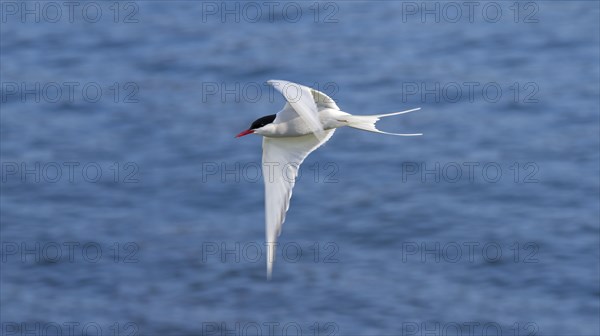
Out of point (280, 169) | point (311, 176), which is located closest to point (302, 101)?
point (280, 169)

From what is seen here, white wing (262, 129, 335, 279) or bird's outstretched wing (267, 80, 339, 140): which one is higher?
bird's outstretched wing (267, 80, 339, 140)

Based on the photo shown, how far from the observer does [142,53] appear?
19047 mm

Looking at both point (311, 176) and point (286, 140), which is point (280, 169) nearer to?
point (286, 140)

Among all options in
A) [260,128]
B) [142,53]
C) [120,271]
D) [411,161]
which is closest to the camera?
[260,128]

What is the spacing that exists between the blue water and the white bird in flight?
450 centimetres

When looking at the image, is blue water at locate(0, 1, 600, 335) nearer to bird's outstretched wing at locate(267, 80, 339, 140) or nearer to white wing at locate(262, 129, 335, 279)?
white wing at locate(262, 129, 335, 279)

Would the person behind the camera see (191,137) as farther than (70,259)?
Yes

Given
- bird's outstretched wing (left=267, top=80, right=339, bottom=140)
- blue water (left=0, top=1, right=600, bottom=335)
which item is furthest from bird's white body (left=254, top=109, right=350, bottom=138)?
blue water (left=0, top=1, right=600, bottom=335)

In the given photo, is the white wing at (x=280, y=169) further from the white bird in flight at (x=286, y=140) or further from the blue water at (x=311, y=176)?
the blue water at (x=311, y=176)

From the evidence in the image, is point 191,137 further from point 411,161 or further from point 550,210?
point 550,210

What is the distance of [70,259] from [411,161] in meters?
4.14

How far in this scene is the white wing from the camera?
9040 mm

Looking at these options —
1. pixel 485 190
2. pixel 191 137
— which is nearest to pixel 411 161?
pixel 485 190

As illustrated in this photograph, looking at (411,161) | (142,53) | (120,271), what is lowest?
(120,271)
